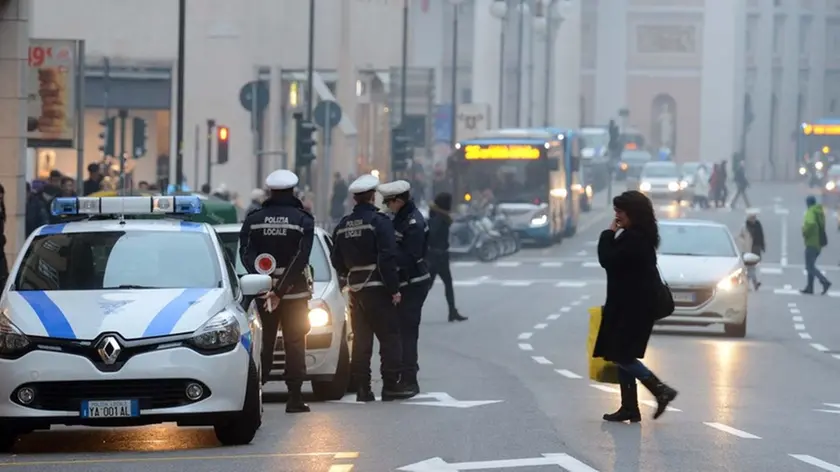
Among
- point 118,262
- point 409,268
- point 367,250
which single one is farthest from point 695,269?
point 118,262

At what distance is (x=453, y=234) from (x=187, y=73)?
11885mm

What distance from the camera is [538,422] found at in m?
14.3

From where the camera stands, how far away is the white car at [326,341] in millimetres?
16219

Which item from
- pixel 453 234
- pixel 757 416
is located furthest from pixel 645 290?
pixel 453 234

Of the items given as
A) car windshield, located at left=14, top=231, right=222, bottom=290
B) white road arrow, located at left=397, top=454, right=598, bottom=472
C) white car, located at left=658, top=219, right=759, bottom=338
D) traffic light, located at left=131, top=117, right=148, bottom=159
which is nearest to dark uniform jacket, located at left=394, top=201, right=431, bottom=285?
car windshield, located at left=14, top=231, right=222, bottom=290

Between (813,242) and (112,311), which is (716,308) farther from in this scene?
(112,311)

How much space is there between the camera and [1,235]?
884 inches

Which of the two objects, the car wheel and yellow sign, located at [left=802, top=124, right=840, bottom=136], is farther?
yellow sign, located at [left=802, top=124, right=840, bottom=136]

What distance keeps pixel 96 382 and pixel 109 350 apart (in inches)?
7.7

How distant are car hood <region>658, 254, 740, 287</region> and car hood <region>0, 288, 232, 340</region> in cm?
1403

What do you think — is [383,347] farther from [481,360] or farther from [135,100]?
[135,100]

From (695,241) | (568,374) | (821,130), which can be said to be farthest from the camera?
(821,130)

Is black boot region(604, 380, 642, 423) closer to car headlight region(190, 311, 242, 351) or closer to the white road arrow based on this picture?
the white road arrow

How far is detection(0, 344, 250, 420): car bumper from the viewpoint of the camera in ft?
39.4
